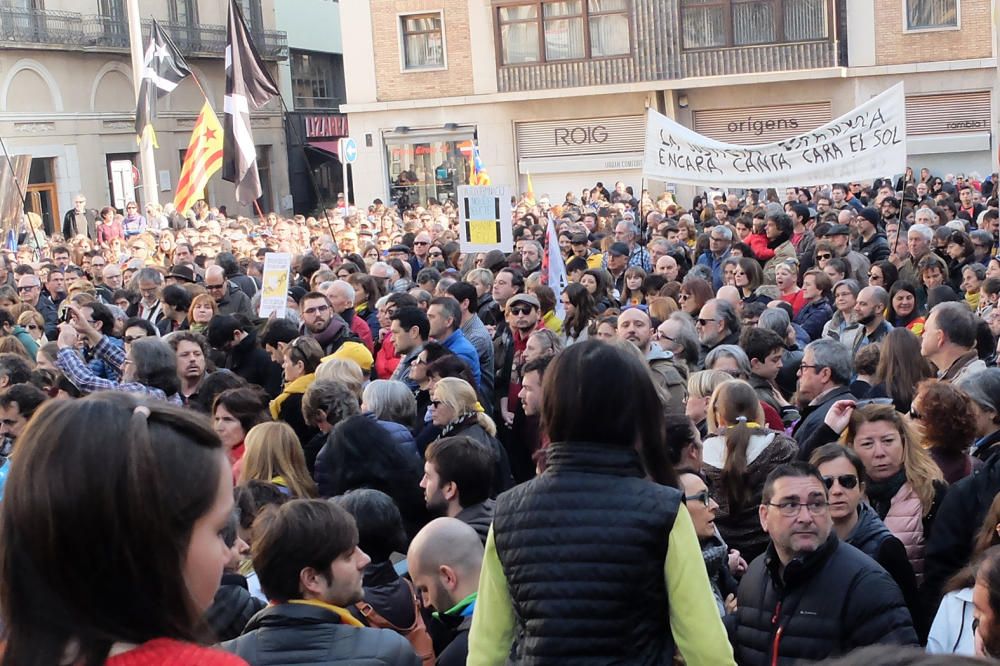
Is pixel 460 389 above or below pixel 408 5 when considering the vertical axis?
below

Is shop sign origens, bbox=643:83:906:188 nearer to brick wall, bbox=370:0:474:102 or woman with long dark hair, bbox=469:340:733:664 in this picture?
woman with long dark hair, bbox=469:340:733:664

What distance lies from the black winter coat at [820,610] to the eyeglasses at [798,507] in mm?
96

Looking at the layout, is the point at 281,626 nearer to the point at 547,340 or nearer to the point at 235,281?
the point at 547,340

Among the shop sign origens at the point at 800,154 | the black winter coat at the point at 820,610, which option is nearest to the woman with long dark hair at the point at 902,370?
the black winter coat at the point at 820,610

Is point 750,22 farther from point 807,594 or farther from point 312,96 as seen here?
point 807,594

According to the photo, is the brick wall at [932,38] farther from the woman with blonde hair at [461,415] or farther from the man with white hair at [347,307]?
the woman with blonde hair at [461,415]

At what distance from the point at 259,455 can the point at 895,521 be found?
2621 mm

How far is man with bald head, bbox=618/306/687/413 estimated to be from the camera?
6852mm

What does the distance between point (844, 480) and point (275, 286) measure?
6769 mm

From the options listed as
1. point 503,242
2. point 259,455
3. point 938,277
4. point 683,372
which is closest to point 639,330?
point 683,372

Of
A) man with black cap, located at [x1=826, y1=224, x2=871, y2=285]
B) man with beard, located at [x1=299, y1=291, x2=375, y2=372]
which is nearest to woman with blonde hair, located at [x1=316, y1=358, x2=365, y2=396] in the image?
man with beard, located at [x1=299, y1=291, x2=375, y2=372]

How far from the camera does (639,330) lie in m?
7.29

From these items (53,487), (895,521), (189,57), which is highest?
(189,57)

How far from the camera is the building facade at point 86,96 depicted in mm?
34000
